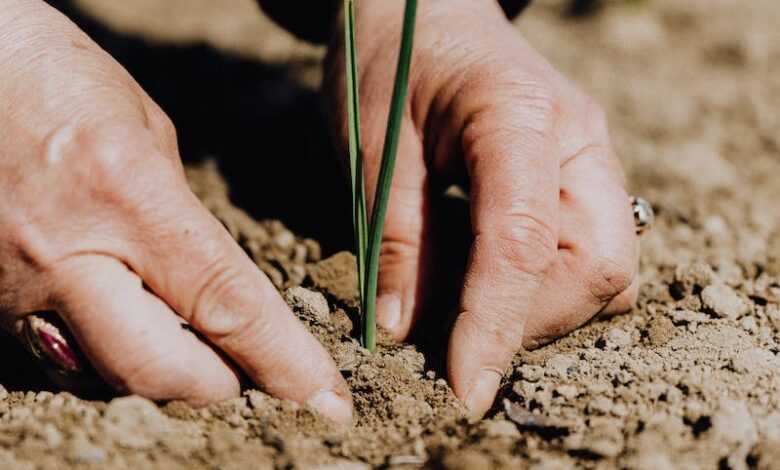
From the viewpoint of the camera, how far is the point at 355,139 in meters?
1.19

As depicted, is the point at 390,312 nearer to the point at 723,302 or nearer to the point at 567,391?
the point at 567,391

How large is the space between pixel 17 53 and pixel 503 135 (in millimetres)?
745

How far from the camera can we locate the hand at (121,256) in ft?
3.41

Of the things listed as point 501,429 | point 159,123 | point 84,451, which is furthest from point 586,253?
point 84,451

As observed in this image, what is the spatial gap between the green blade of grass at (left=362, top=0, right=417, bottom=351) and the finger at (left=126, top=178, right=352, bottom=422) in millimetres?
145

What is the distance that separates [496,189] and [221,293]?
1.55 feet

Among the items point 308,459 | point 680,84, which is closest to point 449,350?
point 308,459

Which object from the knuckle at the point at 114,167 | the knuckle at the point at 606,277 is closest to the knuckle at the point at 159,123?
the knuckle at the point at 114,167

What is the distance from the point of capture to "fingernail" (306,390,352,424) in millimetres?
1142

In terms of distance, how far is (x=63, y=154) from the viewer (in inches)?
41.5

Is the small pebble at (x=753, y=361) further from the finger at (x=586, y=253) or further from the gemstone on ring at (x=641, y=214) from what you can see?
the gemstone on ring at (x=641, y=214)

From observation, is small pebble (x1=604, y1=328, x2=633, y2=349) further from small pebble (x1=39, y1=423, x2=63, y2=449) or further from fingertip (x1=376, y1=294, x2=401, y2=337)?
small pebble (x1=39, y1=423, x2=63, y2=449)

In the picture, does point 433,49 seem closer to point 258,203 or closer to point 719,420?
point 258,203

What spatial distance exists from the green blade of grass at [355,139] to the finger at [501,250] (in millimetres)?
177
